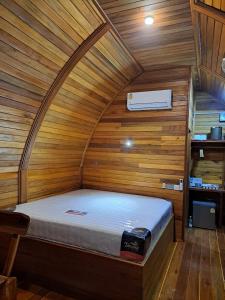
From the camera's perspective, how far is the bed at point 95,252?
73.3 inches

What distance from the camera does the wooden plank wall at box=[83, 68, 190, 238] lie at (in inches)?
135

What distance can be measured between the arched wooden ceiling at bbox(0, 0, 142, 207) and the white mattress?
0.48m

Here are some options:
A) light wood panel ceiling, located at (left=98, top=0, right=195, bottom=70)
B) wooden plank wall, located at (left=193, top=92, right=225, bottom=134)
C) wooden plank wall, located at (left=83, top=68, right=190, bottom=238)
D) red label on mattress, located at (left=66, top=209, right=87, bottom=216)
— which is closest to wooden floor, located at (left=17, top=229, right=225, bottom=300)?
wooden plank wall, located at (left=83, top=68, right=190, bottom=238)

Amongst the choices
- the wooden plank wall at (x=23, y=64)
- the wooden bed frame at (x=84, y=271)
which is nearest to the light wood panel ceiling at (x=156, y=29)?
the wooden plank wall at (x=23, y=64)

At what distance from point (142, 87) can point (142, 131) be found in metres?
0.73

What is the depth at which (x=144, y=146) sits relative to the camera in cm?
370

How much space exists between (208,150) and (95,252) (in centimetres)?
322

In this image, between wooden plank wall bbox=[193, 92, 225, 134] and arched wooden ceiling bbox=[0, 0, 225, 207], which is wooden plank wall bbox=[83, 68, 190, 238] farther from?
wooden plank wall bbox=[193, 92, 225, 134]

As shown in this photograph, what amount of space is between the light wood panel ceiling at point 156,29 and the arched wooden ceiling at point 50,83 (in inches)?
5.5

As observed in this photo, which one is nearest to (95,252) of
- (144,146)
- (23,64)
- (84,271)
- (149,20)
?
(84,271)

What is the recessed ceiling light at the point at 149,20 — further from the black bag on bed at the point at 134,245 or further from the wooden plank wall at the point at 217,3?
the black bag on bed at the point at 134,245

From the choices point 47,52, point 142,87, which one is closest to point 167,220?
point 142,87

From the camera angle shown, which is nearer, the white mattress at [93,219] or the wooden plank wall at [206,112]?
the white mattress at [93,219]

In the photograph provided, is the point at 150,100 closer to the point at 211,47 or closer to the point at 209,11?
the point at 211,47
